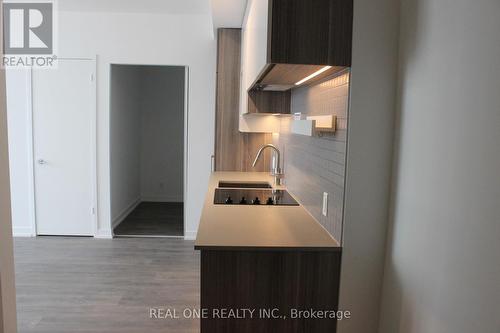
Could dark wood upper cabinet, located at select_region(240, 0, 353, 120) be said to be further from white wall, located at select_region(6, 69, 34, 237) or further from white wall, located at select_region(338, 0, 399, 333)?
white wall, located at select_region(6, 69, 34, 237)

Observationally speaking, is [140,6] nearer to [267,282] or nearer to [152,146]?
[152,146]

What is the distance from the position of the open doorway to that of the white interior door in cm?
78

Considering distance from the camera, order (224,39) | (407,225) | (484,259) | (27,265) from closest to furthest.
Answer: (484,259)
(407,225)
(27,265)
(224,39)

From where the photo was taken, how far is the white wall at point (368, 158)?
5.39ft

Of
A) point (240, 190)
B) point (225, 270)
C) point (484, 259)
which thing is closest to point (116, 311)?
point (240, 190)

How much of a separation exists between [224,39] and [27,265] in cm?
305

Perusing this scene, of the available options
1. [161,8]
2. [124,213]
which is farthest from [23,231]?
[161,8]

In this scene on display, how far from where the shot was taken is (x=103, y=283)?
345 centimetres

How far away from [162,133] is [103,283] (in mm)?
3887

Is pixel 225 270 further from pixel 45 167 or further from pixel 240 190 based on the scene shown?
pixel 45 167

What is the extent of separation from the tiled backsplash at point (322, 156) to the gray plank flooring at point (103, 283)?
1283 millimetres

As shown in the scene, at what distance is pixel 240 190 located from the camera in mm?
3211

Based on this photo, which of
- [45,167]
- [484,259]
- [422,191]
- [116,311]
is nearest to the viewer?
[484,259]

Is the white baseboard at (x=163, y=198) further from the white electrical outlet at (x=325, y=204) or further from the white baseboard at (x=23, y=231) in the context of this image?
the white electrical outlet at (x=325, y=204)
